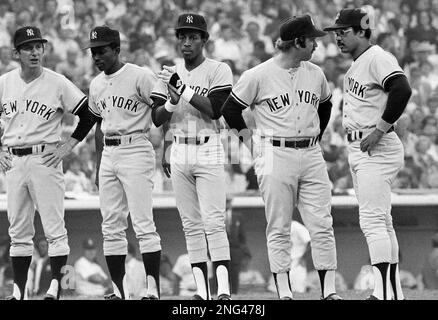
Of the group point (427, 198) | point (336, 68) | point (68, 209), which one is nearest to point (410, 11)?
point (336, 68)

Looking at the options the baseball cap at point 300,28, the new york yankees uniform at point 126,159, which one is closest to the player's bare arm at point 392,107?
the baseball cap at point 300,28

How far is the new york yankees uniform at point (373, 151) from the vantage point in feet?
25.7

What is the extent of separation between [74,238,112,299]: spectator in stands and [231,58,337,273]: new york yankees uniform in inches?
139

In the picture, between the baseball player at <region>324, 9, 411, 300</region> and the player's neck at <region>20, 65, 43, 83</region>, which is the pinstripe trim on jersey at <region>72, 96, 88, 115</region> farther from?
the baseball player at <region>324, 9, 411, 300</region>

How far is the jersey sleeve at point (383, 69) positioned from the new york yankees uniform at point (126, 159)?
1682 mm

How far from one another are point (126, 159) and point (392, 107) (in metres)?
1.99

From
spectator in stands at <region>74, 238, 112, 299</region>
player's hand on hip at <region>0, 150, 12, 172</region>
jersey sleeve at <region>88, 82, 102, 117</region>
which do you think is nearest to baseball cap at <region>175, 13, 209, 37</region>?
jersey sleeve at <region>88, 82, 102, 117</region>

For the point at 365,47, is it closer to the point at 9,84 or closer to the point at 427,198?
the point at 9,84

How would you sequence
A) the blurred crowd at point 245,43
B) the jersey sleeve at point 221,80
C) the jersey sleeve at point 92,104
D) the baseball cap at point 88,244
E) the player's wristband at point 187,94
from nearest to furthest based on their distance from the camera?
the player's wristband at point 187,94, the jersey sleeve at point 221,80, the jersey sleeve at point 92,104, the baseball cap at point 88,244, the blurred crowd at point 245,43

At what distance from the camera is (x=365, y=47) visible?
8.08 metres

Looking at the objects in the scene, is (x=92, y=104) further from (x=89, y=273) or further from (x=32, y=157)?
(x=89, y=273)

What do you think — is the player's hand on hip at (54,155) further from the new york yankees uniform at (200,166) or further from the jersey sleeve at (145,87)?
the new york yankees uniform at (200,166)

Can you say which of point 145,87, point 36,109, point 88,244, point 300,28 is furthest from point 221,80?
point 88,244

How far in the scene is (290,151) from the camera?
8016 mm
